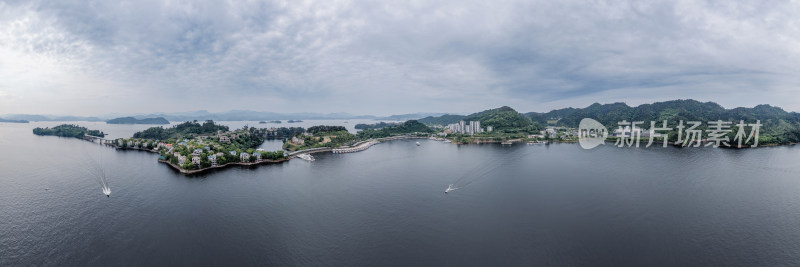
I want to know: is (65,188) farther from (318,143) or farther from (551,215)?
(551,215)

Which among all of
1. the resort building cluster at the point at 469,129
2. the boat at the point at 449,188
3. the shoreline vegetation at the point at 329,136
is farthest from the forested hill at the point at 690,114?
the boat at the point at 449,188

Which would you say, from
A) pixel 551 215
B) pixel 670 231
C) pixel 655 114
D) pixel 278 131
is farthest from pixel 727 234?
pixel 655 114

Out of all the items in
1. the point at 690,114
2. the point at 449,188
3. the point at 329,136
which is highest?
the point at 690,114

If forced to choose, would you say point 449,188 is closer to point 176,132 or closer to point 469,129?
point 469,129

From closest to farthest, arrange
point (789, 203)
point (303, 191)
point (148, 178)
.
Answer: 1. point (789, 203)
2. point (303, 191)
3. point (148, 178)

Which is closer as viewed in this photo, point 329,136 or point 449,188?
point 449,188

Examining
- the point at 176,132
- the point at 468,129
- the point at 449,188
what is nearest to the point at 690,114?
the point at 468,129

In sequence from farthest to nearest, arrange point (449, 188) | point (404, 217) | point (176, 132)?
point (176, 132), point (449, 188), point (404, 217)

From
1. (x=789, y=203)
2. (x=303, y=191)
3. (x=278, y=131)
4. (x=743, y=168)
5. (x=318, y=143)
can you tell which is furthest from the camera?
(x=278, y=131)

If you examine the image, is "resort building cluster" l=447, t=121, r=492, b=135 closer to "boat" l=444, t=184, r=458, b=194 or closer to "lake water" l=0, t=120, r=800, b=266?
"lake water" l=0, t=120, r=800, b=266
